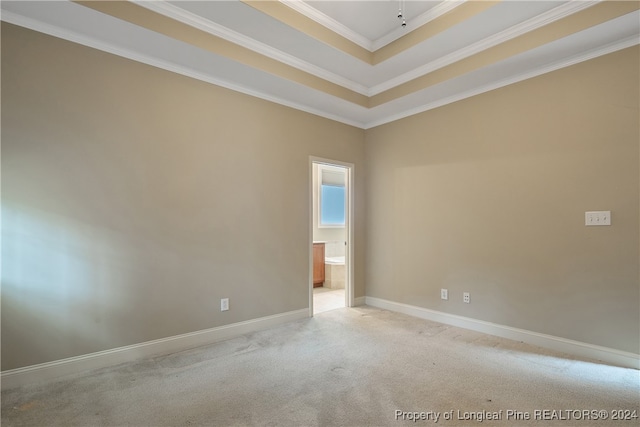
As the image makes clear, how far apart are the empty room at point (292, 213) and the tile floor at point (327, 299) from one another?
0.46 meters

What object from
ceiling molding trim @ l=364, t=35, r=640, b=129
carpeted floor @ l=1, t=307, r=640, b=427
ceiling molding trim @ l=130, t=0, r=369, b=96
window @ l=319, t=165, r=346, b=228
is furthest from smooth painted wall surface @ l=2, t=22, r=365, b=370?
window @ l=319, t=165, r=346, b=228

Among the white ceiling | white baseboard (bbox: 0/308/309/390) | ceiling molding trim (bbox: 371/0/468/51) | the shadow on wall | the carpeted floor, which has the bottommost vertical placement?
the carpeted floor

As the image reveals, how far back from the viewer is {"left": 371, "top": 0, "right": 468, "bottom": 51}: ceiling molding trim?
2592mm

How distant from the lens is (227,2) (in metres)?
2.29

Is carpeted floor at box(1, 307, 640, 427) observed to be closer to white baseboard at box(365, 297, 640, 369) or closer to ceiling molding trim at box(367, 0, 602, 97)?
white baseboard at box(365, 297, 640, 369)

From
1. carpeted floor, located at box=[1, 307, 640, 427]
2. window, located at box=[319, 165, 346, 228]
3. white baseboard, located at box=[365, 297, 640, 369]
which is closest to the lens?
carpeted floor, located at box=[1, 307, 640, 427]

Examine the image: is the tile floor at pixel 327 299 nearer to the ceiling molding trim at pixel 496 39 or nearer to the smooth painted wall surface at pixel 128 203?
the smooth painted wall surface at pixel 128 203

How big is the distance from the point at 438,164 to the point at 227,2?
2.80 metres

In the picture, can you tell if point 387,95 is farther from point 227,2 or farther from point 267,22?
point 227,2

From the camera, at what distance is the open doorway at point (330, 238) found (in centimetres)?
441

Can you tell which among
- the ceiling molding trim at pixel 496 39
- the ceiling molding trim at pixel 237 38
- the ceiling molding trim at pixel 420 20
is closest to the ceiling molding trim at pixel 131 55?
the ceiling molding trim at pixel 237 38

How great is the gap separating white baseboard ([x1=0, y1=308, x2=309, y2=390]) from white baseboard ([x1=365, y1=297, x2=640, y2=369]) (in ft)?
5.96

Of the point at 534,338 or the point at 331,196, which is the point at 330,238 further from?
the point at 534,338

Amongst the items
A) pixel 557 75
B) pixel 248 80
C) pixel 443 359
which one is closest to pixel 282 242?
Answer: pixel 248 80
